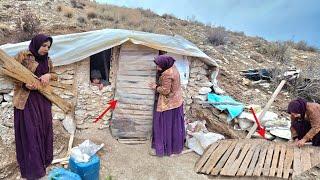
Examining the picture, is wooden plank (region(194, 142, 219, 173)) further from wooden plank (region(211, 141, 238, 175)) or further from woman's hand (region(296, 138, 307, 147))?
woman's hand (region(296, 138, 307, 147))

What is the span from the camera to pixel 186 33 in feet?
53.1

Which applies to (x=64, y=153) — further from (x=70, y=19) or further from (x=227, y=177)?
(x=70, y=19)

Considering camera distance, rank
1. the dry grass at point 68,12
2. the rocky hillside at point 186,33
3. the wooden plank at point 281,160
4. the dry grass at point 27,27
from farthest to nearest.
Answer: the dry grass at point 68,12, the dry grass at point 27,27, the rocky hillside at point 186,33, the wooden plank at point 281,160

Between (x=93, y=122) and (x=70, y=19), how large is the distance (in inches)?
347

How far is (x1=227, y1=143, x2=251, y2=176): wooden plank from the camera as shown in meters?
5.93

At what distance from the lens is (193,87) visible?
7.81m

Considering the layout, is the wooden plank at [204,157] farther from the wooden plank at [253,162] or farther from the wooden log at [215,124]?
the wooden plank at [253,162]

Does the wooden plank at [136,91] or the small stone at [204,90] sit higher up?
the wooden plank at [136,91]

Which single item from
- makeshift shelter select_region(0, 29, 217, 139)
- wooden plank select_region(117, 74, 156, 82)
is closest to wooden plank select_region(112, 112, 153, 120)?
makeshift shelter select_region(0, 29, 217, 139)

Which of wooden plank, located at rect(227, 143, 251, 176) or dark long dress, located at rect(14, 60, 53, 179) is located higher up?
dark long dress, located at rect(14, 60, 53, 179)

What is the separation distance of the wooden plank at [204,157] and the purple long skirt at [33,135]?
2392 millimetres

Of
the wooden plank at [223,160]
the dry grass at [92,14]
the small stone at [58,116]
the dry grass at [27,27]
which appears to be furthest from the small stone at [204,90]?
the dry grass at [92,14]

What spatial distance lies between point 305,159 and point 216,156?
1380 mm

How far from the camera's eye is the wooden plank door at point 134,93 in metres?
6.96
